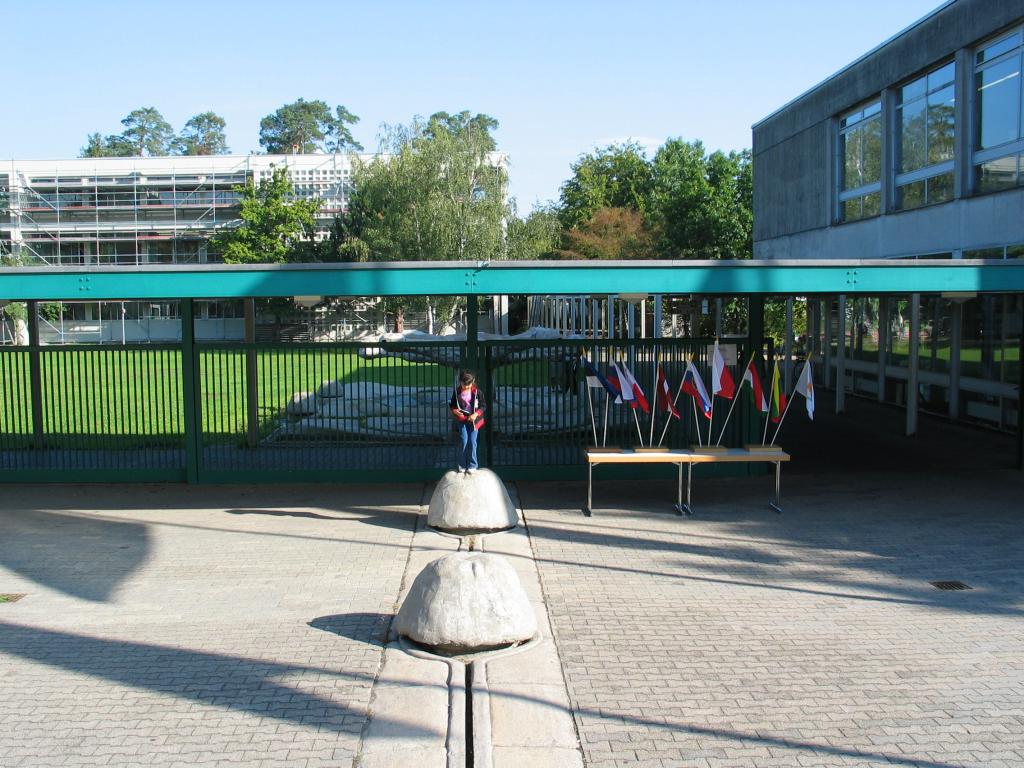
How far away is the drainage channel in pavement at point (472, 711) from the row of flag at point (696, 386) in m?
4.65

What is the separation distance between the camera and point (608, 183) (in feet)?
219

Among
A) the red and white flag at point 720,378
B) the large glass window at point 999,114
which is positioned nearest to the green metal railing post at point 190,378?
the red and white flag at point 720,378

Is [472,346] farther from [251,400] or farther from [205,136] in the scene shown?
[205,136]

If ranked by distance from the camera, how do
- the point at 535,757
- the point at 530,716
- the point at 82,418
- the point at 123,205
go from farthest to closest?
1. the point at 123,205
2. the point at 82,418
3. the point at 530,716
4. the point at 535,757

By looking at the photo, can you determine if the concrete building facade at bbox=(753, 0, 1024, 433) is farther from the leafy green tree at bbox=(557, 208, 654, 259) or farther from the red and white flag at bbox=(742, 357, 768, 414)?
the leafy green tree at bbox=(557, 208, 654, 259)

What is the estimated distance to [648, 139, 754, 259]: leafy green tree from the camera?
49.5 metres

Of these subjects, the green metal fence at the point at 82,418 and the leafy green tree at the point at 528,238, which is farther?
the leafy green tree at the point at 528,238

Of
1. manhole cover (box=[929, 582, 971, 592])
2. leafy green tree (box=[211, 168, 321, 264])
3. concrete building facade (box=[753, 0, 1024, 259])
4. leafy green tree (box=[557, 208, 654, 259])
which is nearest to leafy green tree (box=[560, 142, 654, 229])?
leafy green tree (box=[557, 208, 654, 259])

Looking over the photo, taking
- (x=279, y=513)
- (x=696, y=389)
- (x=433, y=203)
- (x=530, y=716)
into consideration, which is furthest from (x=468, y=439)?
(x=433, y=203)

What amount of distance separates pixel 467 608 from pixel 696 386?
5.60m

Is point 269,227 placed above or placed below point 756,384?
above

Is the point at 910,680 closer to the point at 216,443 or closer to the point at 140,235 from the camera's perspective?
the point at 216,443

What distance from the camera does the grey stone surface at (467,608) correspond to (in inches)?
255

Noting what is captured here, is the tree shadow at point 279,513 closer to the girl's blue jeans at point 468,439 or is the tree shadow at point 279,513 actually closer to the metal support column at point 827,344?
the girl's blue jeans at point 468,439
